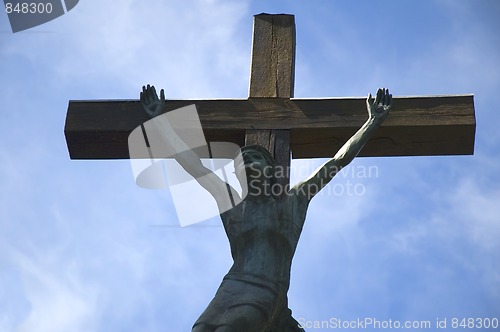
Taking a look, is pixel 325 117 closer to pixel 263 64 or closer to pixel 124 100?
pixel 263 64

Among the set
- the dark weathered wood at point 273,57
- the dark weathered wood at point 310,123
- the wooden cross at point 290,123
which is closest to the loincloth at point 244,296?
the wooden cross at point 290,123

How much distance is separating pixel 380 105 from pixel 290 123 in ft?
1.78

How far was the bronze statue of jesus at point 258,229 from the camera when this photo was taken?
588 cm

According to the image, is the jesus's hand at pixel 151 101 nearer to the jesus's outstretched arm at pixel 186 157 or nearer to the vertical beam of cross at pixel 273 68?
the jesus's outstretched arm at pixel 186 157

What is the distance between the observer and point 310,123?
23.4ft

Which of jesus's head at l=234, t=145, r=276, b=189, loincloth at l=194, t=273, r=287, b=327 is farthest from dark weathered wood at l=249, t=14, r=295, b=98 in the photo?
loincloth at l=194, t=273, r=287, b=327

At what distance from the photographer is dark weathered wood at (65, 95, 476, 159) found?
7113mm

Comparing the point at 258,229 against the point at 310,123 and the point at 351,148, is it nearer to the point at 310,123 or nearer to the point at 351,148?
the point at 351,148

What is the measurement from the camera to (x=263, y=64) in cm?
743

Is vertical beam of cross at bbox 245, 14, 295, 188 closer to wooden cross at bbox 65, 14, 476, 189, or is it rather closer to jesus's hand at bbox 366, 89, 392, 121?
wooden cross at bbox 65, 14, 476, 189

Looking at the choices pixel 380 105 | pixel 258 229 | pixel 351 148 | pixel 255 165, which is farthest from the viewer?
pixel 380 105

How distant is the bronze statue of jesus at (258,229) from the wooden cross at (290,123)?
0.80 feet

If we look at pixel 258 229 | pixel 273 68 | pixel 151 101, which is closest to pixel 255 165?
pixel 258 229

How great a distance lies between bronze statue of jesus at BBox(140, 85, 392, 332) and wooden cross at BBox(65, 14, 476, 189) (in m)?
0.24
